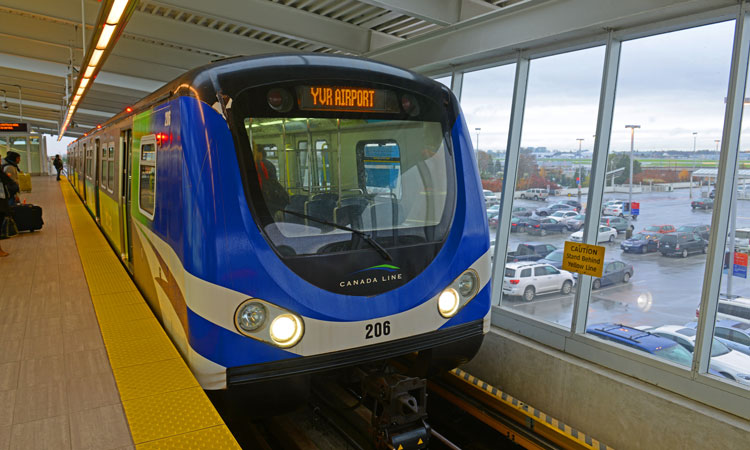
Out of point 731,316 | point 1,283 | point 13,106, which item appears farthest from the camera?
point 13,106

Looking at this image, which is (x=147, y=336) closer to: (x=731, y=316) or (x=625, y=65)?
(x=731, y=316)

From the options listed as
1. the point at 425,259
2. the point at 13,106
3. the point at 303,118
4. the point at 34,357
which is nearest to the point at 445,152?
the point at 425,259

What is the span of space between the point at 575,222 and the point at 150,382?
15.2 feet

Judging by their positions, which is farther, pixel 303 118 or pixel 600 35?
pixel 600 35

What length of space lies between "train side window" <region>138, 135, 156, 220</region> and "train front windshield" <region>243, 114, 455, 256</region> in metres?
1.24

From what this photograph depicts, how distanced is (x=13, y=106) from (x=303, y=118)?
1089 inches

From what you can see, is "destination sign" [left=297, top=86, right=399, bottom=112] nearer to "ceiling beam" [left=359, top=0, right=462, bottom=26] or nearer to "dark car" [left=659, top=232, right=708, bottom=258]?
"ceiling beam" [left=359, top=0, right=462, bottom=26]

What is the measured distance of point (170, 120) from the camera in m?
3.52

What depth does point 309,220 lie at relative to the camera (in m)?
3.33

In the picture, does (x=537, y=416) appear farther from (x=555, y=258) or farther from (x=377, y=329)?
(x=377, y=329)

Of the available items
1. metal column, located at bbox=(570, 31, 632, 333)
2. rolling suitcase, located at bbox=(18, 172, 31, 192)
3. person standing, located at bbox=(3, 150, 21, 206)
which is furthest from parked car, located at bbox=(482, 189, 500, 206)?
rolling suitcase, located at bbox=(18, 172, 31, 192)

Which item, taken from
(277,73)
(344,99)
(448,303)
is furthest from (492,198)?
(277,73)

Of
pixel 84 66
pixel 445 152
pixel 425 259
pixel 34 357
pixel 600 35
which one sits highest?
pixel 600 35

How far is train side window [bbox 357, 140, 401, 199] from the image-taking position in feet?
12.1
